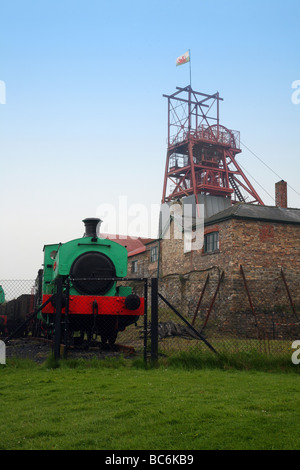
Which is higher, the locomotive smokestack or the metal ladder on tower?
the metal ladder on tower

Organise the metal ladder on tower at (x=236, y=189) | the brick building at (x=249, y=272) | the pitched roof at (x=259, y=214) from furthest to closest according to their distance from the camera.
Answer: the metal ladder on tower at (x=236, y=189) < the pitched roof at (x=259, y=214) < the brick building at (x=249, y=272)

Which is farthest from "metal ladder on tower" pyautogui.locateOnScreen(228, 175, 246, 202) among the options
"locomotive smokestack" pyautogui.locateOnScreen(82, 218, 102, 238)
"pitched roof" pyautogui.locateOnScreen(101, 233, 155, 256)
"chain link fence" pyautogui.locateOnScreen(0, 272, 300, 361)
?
"locomotive smokestack" pyautogui.locateOnScreen(82, 218, 102, 238)

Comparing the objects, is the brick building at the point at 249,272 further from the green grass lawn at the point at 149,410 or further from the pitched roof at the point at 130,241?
the pitched roof at the point at 130,241

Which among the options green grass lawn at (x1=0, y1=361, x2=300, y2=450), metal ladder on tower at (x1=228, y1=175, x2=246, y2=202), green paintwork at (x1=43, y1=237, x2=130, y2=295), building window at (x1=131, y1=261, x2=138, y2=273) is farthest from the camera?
metal ladder on tower at (x1=228, y1=175, x2=246, y2=202)

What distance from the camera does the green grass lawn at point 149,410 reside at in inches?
160

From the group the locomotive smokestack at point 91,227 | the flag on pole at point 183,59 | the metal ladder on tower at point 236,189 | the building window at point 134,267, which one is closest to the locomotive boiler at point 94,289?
the locomotive smokestack at point 91,227

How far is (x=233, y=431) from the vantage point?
4.17 m

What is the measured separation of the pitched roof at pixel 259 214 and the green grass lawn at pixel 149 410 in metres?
15.4

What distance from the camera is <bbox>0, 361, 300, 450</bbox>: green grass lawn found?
406 cm

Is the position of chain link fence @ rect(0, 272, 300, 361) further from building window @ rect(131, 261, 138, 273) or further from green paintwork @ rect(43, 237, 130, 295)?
building window @ rect(131, 261, 138, 273)

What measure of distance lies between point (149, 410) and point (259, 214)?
19.1 m

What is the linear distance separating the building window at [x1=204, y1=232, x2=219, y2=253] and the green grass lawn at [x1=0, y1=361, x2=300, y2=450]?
16044mm

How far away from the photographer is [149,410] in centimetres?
496
